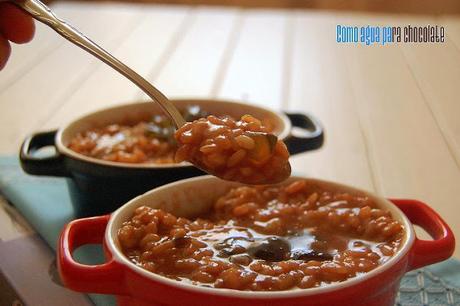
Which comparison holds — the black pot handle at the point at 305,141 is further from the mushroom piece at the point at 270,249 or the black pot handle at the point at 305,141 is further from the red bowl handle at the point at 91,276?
the red bowl handle at the point at 91,276

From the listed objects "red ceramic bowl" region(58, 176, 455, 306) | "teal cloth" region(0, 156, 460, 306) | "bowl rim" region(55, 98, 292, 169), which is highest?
"red ceramic bowl" region(58, 176, 455, 306)

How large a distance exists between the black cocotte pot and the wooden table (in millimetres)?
111

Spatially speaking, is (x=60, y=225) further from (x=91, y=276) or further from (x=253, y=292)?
(x=253, y=292)

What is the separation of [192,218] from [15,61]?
48.1 inches

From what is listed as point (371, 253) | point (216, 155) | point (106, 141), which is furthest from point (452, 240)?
point (106, 141)

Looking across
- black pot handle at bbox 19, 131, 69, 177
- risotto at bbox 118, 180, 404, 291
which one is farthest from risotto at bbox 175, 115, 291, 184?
black pot handle at bbox 19, 131, 69, 177

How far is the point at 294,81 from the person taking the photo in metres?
1.83

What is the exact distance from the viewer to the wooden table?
1356 mm

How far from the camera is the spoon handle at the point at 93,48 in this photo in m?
0.96

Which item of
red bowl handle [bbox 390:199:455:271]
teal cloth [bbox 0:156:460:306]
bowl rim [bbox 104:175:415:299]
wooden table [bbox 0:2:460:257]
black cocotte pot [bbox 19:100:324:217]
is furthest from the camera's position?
wooden table [bbox 0:2:460:257]

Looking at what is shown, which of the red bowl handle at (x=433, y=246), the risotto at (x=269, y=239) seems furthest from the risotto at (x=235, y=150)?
the red bowl handle at (x=433, y=246)

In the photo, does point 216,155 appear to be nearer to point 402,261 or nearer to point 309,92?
point 402,261

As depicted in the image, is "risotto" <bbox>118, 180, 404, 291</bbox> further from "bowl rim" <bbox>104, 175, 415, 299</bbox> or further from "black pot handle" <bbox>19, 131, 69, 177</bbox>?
"black pot handle" <bbox>19, 131, 69, 177</bbox>

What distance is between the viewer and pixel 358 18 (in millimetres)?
2326
